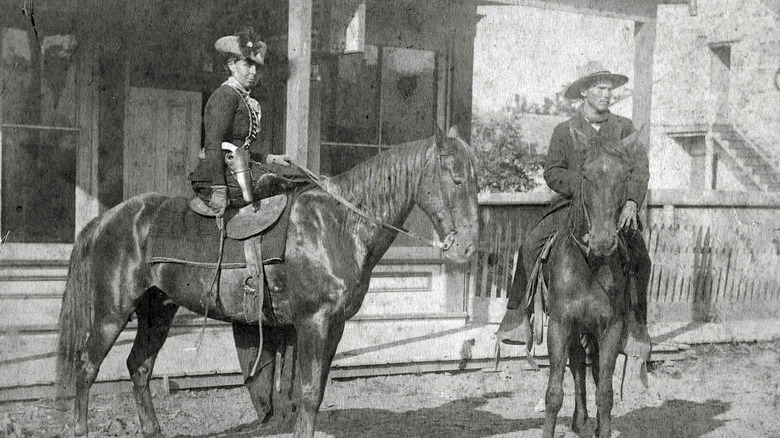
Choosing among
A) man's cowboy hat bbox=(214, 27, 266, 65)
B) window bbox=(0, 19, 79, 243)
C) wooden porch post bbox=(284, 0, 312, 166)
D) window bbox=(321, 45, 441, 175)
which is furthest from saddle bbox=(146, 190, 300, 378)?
window bbox=(321, 45, 441, 175)

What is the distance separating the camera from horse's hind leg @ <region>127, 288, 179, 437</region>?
5902 millimetres

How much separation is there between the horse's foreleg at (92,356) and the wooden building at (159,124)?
262 cm

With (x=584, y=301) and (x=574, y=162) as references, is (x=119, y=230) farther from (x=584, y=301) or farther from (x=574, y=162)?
(x=574, y=162)

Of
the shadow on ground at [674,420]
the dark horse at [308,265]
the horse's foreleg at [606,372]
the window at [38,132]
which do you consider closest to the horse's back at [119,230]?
the dark horse at [308,265]

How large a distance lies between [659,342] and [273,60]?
5985mm

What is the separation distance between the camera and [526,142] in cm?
3756

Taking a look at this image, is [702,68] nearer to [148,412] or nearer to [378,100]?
[378,100]

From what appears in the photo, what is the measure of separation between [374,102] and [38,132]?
459 centimetres

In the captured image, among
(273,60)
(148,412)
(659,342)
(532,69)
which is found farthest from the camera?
(532,69)

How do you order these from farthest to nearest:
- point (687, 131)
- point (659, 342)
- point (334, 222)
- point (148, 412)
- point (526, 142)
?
point (526, 142) → point (687, 131) → point (659, 342) → point (148, 412) → point (334, 222)

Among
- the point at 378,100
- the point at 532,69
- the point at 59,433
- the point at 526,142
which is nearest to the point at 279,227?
the point at 59,433

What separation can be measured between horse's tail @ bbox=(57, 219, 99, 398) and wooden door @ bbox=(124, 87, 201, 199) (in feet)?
16.9

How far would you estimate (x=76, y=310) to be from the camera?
18.8 feet

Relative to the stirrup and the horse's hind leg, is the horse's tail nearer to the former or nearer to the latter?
the horse's hind leg
